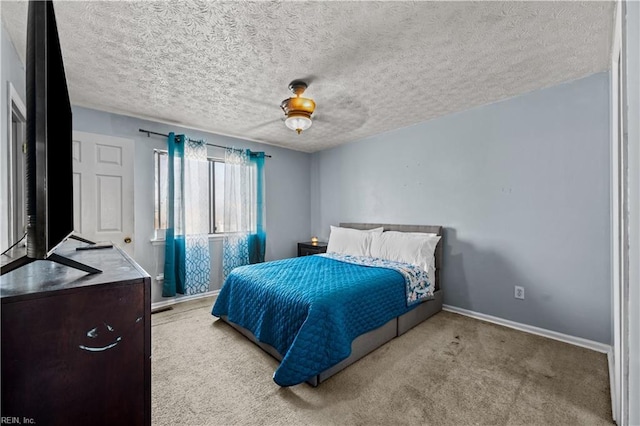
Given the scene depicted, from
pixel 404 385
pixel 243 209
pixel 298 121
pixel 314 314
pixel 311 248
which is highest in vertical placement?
pixel 298 121

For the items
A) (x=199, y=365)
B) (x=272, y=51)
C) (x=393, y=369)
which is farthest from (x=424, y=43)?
(x=199, y=365)

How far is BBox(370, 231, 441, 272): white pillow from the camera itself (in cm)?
312

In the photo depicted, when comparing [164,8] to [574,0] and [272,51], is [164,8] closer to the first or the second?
[272,51]

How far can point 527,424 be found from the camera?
157cm

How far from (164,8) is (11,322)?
1.67 meters

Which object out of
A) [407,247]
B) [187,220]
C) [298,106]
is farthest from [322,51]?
[187,220]

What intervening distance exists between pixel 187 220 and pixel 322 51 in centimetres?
274

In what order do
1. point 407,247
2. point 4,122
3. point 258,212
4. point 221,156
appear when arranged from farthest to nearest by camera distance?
point 258,212 → point 221,156 → point 407,247 → point 4,122

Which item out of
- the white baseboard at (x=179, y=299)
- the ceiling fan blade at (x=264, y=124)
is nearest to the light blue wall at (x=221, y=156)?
the white baseboard at (x=179, y=299)

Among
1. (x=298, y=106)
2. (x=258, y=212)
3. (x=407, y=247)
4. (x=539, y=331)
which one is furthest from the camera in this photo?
(x=258, y=212)

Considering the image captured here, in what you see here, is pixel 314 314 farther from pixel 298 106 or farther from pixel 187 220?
pixel 187 220

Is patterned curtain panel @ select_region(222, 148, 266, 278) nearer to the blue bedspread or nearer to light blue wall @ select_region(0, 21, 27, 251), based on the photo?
the blue bedspread

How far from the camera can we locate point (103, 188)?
2.94m

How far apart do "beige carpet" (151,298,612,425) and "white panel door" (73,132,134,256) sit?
1220mm
